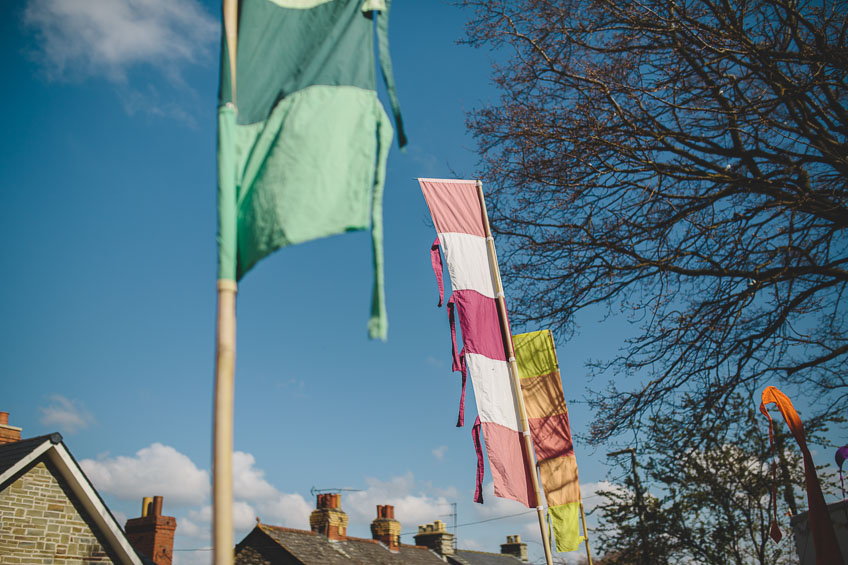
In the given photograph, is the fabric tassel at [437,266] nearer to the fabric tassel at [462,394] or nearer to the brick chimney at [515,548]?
the fabric tassel at [462,394]

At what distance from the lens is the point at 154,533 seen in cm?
1706

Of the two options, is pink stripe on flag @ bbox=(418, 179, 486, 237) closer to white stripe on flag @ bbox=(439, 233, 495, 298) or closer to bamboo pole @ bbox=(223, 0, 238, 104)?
white stripe on flag @ bbox=(439, 233, 495, 298)

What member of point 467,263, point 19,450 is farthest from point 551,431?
point 19,450

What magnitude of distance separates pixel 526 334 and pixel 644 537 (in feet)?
39.6

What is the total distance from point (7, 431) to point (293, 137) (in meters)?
16.3

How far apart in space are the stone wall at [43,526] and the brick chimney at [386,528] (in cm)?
1307

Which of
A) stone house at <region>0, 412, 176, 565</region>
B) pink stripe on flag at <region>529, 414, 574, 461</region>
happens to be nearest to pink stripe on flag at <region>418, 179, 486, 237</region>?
pink stripe on flag at <region>529, 414, 574, 461</region>

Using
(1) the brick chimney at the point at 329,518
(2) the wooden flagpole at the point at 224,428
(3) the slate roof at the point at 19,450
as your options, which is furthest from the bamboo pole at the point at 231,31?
(1) the brick chimney at the point at 329,518

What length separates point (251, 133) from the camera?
9.47 feet

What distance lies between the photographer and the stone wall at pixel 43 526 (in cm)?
1187

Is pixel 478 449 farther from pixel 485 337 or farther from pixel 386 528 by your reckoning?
pixel 386 528

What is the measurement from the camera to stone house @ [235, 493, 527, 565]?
19719mm

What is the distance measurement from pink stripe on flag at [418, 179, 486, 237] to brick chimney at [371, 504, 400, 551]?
2052 centimetres

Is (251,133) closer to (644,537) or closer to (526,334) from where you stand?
(526,334)
